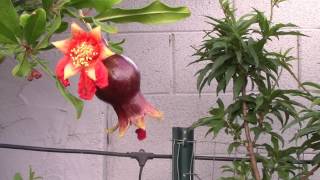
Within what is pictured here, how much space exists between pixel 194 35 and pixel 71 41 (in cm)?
155

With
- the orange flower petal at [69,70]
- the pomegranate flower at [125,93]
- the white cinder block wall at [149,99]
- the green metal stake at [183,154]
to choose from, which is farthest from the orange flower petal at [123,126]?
the white cinder block wall at [149,99]

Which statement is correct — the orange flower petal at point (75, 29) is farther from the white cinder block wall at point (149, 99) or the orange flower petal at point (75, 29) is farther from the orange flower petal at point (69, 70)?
the white cinder block wall at point (149, 99)

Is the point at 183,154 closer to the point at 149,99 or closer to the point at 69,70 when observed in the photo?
the point at 69,70

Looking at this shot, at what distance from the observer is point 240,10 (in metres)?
2.02

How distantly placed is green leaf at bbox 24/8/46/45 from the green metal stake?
0.65 m

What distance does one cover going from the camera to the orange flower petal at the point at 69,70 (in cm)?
49

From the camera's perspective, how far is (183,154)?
1142 mm

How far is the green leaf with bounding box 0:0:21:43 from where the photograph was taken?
526 millimetres

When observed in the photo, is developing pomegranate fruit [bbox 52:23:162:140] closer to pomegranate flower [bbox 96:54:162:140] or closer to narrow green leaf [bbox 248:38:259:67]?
pomegranate flower [bbox 96:54:162:140]

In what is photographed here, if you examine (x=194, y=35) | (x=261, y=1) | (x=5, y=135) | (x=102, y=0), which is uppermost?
(x=261, y=1)

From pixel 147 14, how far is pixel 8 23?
0.61ft

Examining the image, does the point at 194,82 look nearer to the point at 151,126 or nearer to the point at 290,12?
the point at 151,126

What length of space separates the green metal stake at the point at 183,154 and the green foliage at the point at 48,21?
0.54 meters

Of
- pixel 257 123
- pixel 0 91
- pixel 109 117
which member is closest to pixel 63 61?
pixel 257 123
